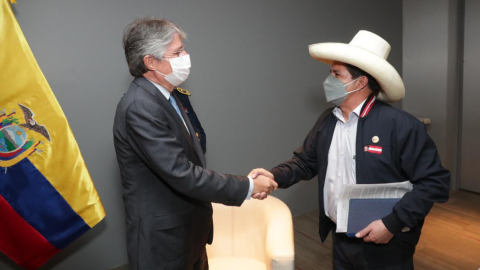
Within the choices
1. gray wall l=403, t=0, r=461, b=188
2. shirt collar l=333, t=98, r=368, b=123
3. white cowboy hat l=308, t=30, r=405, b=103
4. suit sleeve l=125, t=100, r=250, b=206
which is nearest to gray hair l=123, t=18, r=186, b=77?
suit sleeve l=125, t=100, r=250, b=206

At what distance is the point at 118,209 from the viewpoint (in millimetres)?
2629

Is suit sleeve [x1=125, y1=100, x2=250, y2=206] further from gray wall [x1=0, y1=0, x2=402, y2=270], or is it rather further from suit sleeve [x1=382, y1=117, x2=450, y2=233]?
gray wall [x1=0, y1=0, x2=402, y2=270]

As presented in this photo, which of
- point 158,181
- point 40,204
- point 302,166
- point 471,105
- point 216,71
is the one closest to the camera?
point 158,181

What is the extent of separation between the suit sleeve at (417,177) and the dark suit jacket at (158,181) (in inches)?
25.8

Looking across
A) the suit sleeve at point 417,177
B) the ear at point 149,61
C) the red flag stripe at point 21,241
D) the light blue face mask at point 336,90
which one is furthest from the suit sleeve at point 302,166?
the red flag stripe at point 21,241

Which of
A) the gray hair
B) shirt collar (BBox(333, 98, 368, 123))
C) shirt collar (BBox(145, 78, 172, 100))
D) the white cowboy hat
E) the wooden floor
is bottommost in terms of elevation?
the wooden floor

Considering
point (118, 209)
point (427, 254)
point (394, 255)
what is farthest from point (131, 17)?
point (427, 254)

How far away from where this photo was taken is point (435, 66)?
4.01m

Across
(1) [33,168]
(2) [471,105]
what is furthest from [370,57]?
(2) [471,105]

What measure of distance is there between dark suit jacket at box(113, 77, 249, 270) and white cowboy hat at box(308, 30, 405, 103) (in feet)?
2.37

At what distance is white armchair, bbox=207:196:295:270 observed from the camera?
186 centimetres

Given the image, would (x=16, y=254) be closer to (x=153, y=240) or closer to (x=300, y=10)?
(x=153, y=240)

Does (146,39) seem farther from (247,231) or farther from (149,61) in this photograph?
(247,231)

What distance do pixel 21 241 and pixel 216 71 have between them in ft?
5.81
